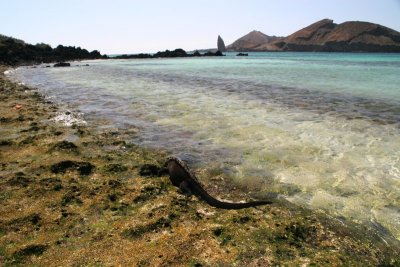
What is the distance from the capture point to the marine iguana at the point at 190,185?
18.6 feet

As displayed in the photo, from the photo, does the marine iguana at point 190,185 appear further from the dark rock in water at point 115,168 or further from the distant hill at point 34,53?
the distant hill at point 34,53

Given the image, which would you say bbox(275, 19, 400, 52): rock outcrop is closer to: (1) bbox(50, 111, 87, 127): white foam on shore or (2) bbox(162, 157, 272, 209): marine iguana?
(1) bbox(50, 111, 87, 127): white foam on shore

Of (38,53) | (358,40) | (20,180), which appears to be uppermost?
(38,53)

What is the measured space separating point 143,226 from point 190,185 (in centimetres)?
158

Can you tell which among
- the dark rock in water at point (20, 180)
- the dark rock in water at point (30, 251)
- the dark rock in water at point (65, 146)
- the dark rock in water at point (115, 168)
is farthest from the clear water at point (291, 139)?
the dark rock in water at point (30, 251)

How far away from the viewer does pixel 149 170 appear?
7.25m

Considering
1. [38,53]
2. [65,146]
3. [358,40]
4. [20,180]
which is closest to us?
[20,180]

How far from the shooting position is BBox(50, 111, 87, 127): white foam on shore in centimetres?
1189

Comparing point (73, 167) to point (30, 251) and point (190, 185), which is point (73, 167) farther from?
point (30, 251)

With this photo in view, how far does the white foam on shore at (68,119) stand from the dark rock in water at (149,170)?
5497mm

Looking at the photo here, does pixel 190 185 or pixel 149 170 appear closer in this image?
pixel 190 185

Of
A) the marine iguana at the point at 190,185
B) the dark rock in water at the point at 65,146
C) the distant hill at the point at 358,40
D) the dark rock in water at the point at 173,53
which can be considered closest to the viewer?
the marine iguana at the point at 190,185

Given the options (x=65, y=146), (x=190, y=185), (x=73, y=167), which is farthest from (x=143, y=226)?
(x=65, y=146)

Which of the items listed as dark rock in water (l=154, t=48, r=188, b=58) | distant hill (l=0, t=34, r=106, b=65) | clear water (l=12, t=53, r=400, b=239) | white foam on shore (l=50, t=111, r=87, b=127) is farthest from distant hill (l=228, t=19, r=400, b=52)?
white foam on shore (l=50, t=111, r=87, b=127)
